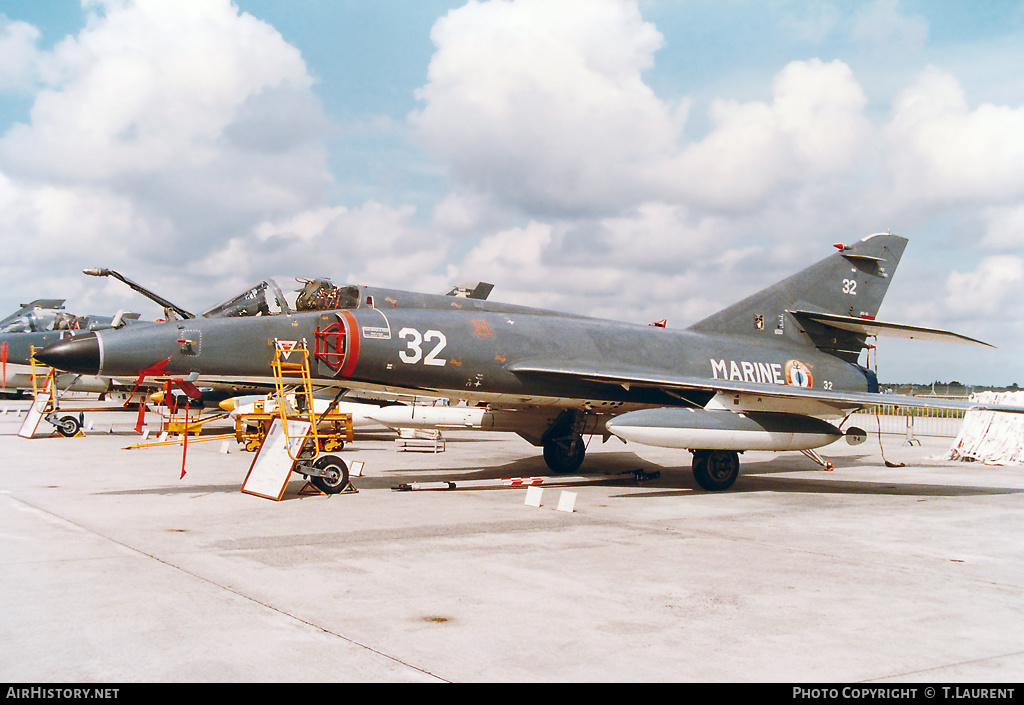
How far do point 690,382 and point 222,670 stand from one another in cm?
Result: 865

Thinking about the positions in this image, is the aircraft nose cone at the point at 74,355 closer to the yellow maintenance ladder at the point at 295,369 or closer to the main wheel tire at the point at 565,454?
the yellow maintenance ladder at the point at 295,369

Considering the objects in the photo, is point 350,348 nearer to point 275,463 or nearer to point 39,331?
point 275,463

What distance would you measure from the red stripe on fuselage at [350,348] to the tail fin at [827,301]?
22.2 feet

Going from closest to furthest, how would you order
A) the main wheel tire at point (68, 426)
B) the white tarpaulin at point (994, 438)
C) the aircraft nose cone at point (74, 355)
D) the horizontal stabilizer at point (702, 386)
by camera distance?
the aircraft nose cone at point (74, 355) < the horizontal stabilizer at point (702, 386) < the white tarpaulin at point (994, 438) < the main wheel tire at point (68, 426)

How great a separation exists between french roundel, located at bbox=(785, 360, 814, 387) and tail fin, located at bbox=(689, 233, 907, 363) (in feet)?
1.92

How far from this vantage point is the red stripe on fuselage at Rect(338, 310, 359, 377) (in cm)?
973

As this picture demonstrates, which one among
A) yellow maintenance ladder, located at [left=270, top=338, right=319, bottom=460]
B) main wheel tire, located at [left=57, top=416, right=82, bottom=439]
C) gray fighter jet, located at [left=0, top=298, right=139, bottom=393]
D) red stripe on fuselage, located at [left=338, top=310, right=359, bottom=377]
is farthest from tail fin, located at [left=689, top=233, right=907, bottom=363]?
gray fighter jet, located at [left=0, top=298, right=139, bottom=393]

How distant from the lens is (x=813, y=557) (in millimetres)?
6562

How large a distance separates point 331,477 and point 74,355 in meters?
3.42

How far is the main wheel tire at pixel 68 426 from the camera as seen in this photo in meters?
18.5

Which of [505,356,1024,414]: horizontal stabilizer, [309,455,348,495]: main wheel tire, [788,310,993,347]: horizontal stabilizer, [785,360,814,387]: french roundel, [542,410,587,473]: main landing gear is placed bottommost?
[309,455,348,495]: main wheel tire

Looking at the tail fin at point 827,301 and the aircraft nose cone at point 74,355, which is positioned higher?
the tail fin at point 827,301

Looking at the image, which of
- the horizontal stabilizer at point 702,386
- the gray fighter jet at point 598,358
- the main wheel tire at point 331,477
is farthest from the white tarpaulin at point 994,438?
the main wheel tire at point 331,477

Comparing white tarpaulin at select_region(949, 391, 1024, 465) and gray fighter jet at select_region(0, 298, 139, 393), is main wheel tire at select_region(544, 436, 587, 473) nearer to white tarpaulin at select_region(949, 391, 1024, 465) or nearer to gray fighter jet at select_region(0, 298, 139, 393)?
white tarpaulin at select_region(949, 391, 1024, 465)
